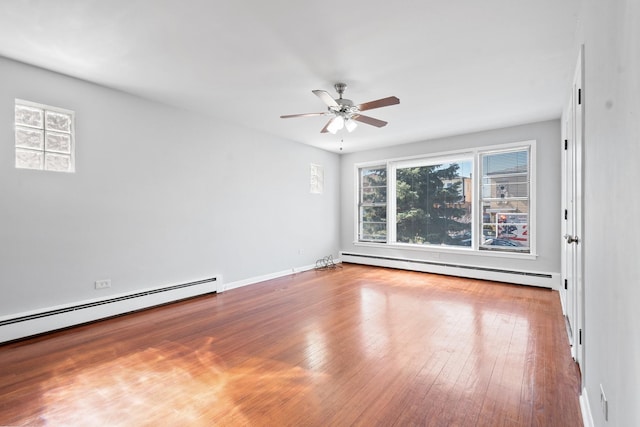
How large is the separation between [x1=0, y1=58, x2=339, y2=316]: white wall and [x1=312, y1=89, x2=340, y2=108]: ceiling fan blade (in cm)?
238

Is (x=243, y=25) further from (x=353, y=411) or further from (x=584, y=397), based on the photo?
(x=584, y=397)

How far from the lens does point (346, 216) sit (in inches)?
292

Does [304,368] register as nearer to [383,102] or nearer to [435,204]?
[383,102]

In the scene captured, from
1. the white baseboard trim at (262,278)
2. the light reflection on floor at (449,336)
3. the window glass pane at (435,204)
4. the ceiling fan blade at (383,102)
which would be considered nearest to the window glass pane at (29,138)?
the white baseboard trim at (262,278)

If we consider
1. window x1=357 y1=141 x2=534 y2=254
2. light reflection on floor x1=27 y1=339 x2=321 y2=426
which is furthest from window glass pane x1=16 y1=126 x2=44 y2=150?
window x1=357 y1=141 x2=534 y2=254

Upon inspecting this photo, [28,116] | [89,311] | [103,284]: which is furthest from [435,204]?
[28,116]

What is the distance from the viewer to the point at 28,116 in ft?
10.2

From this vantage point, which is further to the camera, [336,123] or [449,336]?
[336,123]

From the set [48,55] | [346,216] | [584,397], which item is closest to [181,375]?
[584,397]

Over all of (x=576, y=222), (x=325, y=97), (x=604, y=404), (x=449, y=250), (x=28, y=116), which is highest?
(x=325, y=97)

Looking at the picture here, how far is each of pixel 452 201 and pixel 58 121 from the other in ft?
20.2

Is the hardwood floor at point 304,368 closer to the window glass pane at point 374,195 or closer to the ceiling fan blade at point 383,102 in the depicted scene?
the ceiling fan blade at point 383,102

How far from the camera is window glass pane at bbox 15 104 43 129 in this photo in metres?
3.06

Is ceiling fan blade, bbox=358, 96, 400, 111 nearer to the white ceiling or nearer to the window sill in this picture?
the white ceiling
